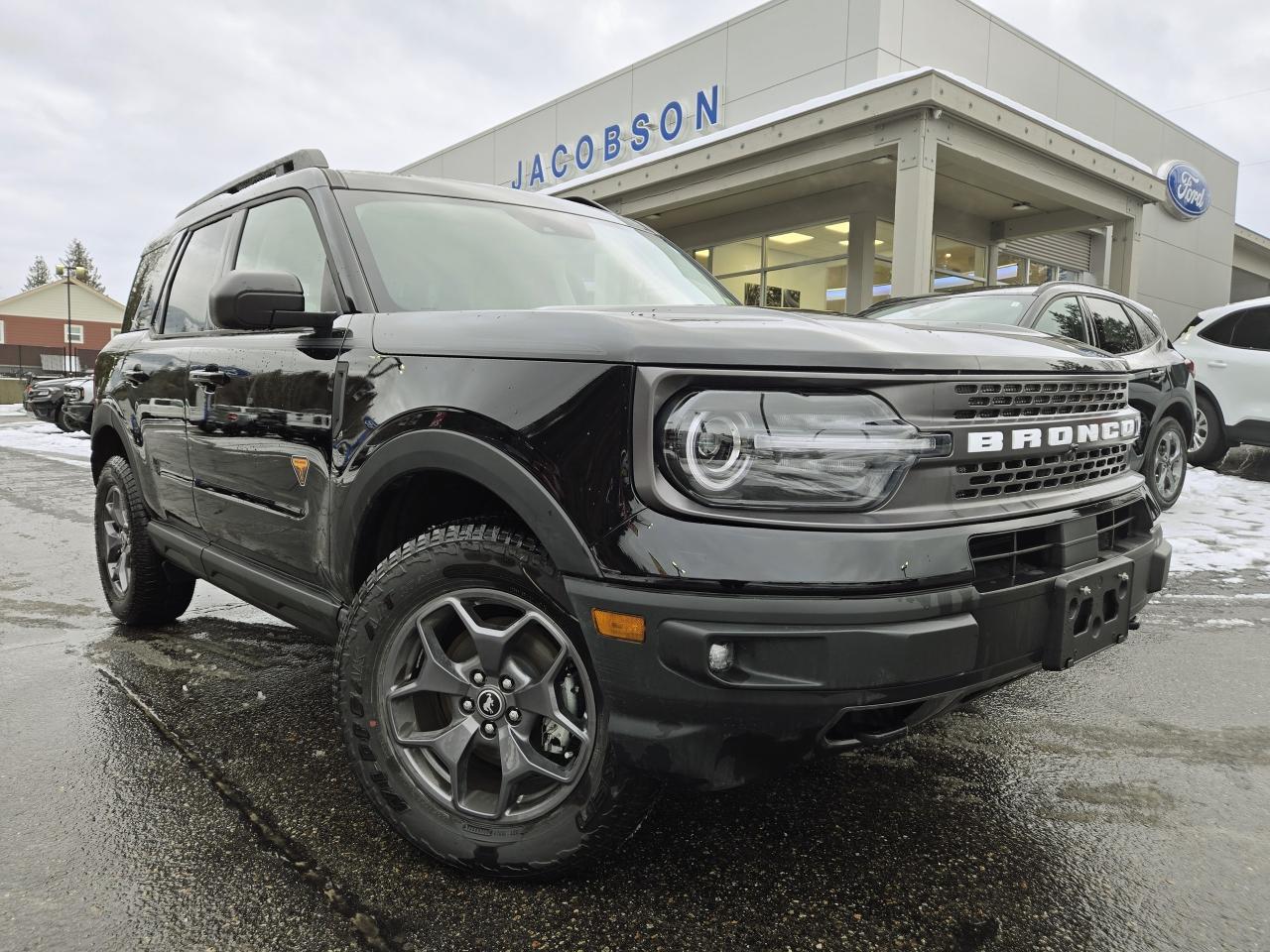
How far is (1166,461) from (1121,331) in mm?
1255

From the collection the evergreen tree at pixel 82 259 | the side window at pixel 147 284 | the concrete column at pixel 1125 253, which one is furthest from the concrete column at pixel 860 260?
the evergreen tree at pixel 82 259

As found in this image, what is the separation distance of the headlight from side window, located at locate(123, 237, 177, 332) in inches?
130

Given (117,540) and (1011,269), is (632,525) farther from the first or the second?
(1011,269)

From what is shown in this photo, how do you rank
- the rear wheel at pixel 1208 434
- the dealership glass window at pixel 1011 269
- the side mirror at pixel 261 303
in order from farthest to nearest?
the dealership glass window at pixel 1011 269
the rear wheel at pixel 1208 434
the side mirror at pixel 261 303

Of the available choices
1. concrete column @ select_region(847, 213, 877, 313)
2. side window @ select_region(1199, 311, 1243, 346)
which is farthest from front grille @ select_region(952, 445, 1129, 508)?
concrete column @ select_region(847, 213, 877, 313)

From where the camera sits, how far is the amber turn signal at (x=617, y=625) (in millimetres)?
1690

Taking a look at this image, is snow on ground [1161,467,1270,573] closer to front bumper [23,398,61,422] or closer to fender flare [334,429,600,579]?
fender flare [334,429,600,579]

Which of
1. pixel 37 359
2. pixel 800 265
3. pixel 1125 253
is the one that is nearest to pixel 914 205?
pixel 800 265

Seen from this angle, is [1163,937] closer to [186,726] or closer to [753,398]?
[753,398]

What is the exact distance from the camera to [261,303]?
2391mm

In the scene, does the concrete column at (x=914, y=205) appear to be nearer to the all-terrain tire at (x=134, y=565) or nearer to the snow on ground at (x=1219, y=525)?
the snow on ground at (x=1219, y=525)

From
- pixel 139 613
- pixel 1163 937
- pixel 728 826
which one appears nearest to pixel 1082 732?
pixel 1163 937

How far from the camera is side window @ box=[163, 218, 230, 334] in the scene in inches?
137

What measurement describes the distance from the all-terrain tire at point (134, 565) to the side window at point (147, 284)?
0.69m
